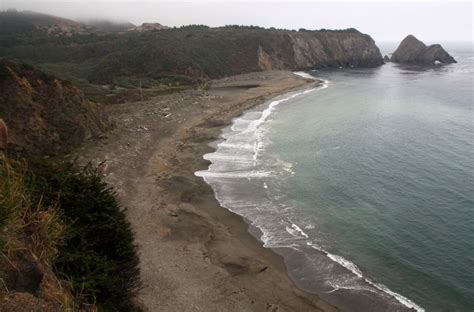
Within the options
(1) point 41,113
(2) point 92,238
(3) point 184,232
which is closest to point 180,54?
(1) point 41,113

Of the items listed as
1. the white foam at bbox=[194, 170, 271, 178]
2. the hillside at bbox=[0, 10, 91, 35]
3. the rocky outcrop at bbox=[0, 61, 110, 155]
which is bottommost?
the white foam at bbox=[194, 170, 271, 178]

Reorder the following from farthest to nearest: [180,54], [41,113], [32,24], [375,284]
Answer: [32,24], [180,54], [41,113], [375,284]

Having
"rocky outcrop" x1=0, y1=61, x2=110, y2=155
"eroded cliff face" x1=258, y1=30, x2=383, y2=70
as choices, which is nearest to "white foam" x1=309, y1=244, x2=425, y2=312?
"rocky outcrop" x1=0, y1=61, x2=110, y2=155

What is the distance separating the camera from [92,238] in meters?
13.1

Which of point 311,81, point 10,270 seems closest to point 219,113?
point 311,81

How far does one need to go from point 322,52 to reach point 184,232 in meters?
132

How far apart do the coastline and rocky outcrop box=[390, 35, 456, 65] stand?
450 ft

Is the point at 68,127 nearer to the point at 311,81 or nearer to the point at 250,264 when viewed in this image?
the point at 250,264

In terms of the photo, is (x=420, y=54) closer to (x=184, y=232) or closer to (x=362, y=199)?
(x=362, y=199)

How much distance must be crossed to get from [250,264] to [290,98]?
2265 inches

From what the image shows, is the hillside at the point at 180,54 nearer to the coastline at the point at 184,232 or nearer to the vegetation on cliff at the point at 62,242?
the coastline at the point at 184,232

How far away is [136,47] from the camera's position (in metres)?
105

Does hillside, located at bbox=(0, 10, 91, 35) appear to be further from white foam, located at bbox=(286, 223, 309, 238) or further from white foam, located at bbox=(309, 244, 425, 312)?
white foam, located at bbox=(309, 244, 425, 312)

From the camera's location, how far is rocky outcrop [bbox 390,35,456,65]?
155 meters
